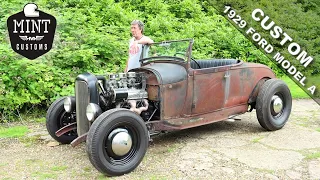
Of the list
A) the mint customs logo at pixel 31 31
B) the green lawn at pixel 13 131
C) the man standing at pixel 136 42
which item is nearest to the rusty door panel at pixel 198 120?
the man standing at pixel 136 42

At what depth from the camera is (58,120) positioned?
5.02 meters

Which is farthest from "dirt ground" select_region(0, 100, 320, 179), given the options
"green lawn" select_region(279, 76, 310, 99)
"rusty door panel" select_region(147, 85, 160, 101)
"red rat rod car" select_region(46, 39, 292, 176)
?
"green lawn" select_region(279, 76, 310, 99)

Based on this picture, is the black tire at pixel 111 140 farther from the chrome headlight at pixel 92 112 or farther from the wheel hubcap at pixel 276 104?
the wheel hubcap at pixel 276 104

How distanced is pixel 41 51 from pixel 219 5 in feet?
26.1

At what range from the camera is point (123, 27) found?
916 cm

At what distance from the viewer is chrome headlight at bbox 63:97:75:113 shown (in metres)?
4.79

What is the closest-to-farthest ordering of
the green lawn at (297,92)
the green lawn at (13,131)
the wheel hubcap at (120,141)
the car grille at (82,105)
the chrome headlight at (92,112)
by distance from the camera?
the wheel hubcap at (120,141)
the chrome headlight at (92,112)
the car grille at (82,105)
the green lawn at (13,131)
the green lawn at (297,92)

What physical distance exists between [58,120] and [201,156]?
1949 mm

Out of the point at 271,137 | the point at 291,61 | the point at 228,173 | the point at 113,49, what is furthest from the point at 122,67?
the point at 291,61

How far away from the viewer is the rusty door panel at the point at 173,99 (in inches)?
189

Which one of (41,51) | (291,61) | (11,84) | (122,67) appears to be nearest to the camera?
(11,84)

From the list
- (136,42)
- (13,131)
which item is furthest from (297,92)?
(13,131)

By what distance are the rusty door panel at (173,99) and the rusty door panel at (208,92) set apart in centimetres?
20

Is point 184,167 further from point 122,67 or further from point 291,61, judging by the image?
point 291,61
